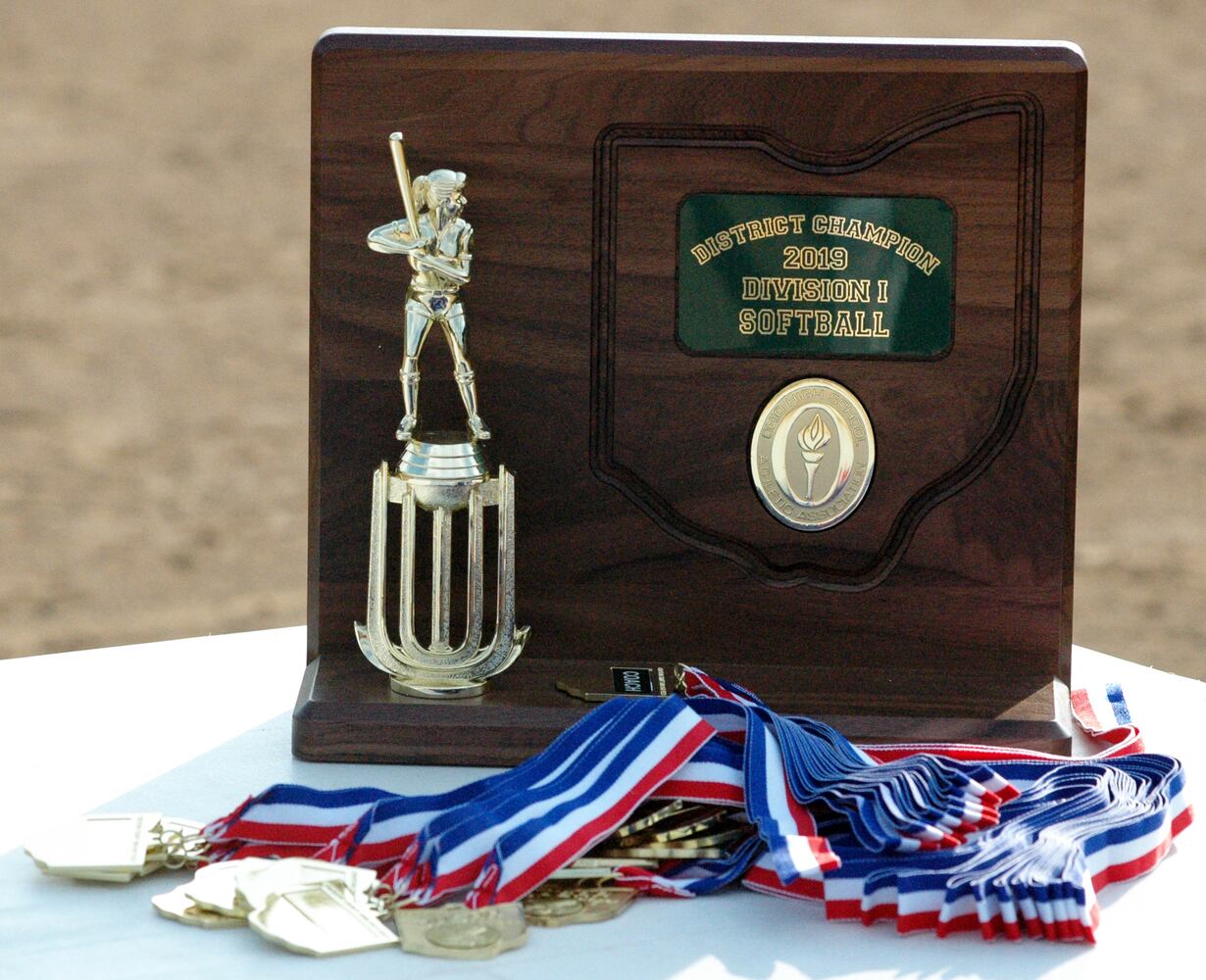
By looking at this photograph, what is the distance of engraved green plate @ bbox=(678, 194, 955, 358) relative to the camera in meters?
1.40

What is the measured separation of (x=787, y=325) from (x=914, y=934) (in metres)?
0.51

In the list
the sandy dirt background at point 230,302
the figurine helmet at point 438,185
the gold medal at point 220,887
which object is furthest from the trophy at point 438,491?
the sandy dirt background at point 230,302

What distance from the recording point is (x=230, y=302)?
520 centimetres

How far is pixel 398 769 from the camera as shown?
129cm

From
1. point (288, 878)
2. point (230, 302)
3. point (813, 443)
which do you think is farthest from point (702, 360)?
point (230, 302)

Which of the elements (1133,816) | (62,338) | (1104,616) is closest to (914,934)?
(1133,816)

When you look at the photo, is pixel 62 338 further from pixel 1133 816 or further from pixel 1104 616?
pixel 1133 816

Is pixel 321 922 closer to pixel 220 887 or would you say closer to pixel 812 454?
pixel 220 887

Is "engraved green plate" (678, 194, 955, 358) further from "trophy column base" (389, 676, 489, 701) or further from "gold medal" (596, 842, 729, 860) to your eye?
"gold medal" (596, 842, 729, 860)

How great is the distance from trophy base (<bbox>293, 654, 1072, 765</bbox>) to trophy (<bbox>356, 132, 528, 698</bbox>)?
3 cm

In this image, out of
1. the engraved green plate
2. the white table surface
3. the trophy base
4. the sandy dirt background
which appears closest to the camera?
the white table surface

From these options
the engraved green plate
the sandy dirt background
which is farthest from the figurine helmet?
the sandy dirt background

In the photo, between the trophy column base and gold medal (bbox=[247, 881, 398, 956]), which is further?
the trophy column base

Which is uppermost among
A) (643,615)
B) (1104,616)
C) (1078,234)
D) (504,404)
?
(1078,234)
